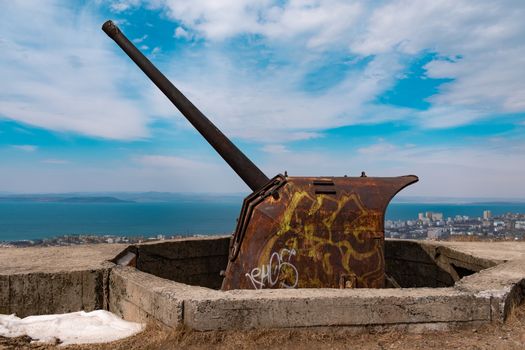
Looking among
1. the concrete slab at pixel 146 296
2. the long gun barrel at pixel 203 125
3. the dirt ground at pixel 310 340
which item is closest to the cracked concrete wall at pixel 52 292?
the concrete slab at pixel 146 296

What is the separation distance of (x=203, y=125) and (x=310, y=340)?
357 centimetres

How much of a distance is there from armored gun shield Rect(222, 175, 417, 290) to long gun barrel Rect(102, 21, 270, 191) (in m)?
0.64

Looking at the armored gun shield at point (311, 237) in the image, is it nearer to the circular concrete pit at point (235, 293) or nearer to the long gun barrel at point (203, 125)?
the long gun barrel at point (203, 125)

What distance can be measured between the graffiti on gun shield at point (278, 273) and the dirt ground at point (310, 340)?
1.23 m

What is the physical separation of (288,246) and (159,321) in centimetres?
165

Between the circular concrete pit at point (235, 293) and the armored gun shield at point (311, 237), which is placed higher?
the armored gun shield at point (311, 237)

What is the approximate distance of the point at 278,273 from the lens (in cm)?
453

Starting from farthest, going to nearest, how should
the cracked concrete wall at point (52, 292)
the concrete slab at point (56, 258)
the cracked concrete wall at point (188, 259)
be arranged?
the cracked concrete wall at point (188, 259)
the concrete slab at point (56, 258)
the cracked concrete wall at point (52, 292)

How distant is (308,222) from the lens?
4.67 meters

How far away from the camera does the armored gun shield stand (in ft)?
14.8

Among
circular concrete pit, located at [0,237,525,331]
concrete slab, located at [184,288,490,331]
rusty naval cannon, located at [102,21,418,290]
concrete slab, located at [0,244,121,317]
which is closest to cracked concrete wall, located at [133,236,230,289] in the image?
circular concrete pit, located at [0,237,525,331]

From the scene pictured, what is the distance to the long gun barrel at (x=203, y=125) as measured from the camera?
5.64m

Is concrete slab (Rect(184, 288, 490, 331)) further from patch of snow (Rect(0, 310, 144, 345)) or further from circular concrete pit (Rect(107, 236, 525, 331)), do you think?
patch of snow (Rect(0, 310, 144, 345))

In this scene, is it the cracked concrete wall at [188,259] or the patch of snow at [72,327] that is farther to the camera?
the cracked concrete wall at [188,259]
